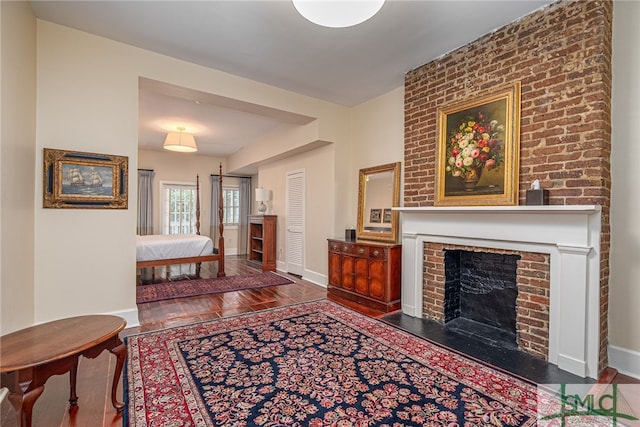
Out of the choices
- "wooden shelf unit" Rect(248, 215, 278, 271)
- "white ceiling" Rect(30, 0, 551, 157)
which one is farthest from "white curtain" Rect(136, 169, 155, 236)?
"white ceiling" Rect(30, 0, 551, 157)

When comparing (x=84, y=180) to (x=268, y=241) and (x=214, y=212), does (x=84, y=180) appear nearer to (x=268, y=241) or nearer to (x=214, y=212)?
(x=268, y=241)

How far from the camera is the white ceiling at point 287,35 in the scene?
99.5 inches

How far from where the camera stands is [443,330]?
10.1ft

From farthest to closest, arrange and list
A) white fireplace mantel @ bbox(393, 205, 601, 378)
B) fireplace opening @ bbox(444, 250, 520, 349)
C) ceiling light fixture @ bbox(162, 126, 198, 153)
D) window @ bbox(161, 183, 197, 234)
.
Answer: window @ bbox(161, 183, 197, 234) < ceiling light fixture @ bbox(162, 126, 198, 153) < fireplace opening @ bbox(444, 250, 520, 349) < white fireplace mantel @ bbox(393, 205, 601, 378)

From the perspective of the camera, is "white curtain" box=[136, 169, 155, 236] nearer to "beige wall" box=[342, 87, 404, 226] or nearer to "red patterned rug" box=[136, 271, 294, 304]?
"red patterned rug" box=[136, 271, 294, 304]

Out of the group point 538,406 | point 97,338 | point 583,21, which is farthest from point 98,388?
point 583,21

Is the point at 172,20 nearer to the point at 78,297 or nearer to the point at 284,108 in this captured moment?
the point at 284,108

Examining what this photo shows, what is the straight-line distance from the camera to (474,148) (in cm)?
300

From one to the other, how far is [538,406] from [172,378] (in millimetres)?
2426

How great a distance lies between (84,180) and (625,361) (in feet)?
16.3

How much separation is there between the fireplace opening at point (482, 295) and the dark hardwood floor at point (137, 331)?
71 cm

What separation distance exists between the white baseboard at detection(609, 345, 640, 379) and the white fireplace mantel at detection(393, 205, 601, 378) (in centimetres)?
30

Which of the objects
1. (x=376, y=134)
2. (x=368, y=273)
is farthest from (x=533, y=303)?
(x=376, y=134)

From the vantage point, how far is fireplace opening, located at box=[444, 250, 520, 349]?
300 cm
